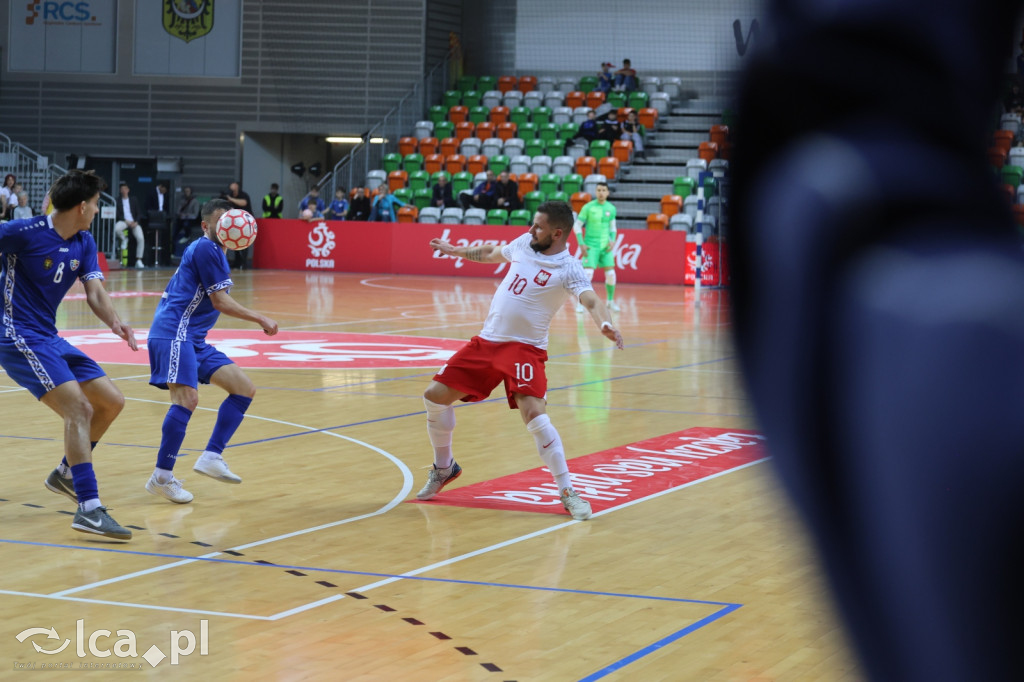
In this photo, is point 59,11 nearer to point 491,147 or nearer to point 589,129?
point 491,147

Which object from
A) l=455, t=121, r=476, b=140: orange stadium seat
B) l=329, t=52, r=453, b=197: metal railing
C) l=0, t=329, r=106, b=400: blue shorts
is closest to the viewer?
l=0, t=329, r=106, b=400: blue shorts

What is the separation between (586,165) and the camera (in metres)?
30.3

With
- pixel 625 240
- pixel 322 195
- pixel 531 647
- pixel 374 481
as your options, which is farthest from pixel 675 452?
pixel 322 195

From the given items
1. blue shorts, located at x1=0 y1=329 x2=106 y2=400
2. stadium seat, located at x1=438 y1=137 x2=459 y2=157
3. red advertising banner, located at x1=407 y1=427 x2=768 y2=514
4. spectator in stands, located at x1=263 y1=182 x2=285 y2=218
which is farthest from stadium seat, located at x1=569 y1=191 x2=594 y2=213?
blue shorts, located at x1=0 y1=329 x2=106 y2=400

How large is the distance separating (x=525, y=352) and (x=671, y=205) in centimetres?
2223

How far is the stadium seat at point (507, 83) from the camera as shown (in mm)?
33875

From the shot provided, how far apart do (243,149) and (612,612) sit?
31.8 metres

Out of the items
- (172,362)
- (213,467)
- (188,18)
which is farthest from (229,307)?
(188,18)

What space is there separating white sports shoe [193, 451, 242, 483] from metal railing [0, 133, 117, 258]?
77.8 feet

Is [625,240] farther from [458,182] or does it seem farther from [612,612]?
[612,612]

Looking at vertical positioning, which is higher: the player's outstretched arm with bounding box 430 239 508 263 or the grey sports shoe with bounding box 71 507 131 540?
the player's outstretched arm with bounding box 430 239 508 263

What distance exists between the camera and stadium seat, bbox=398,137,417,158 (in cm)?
3306

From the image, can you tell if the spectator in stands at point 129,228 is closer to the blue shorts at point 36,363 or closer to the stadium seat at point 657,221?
the stadium seat at point 657,221

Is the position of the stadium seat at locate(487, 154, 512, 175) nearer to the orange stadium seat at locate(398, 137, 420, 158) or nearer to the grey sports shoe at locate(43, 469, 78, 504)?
the orange stadium seat at locate(398, 137, 420, 158)
